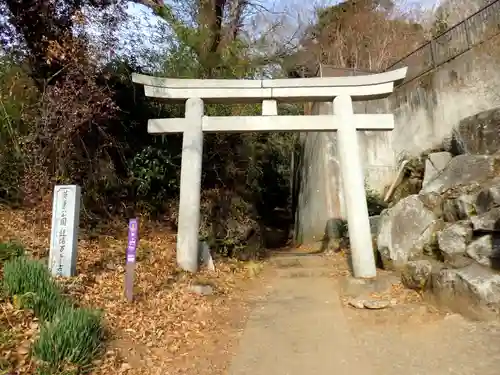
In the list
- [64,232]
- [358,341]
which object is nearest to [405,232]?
A: [358,341]

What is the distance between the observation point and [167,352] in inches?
185

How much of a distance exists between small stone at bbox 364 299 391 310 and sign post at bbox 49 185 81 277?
412cm

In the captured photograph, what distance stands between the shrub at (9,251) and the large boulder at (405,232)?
602 centimetres

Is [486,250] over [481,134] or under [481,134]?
under

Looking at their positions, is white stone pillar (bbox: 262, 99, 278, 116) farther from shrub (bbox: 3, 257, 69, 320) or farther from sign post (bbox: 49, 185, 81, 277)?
shrub (bbox: 3, 257, 69, 320)

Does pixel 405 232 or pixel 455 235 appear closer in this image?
pixel 455 235

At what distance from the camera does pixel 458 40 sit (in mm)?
12102

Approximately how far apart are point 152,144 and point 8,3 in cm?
373

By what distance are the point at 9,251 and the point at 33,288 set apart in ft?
3.67

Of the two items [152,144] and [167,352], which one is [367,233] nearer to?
[167,352]

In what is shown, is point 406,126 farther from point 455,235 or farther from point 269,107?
point 455,235

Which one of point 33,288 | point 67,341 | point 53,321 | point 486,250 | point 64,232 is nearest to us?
point 67,341

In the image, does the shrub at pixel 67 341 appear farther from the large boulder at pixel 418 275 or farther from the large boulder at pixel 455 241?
the large boulder at pixel 455 241

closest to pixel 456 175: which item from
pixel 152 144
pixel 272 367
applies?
pixel 272 367
